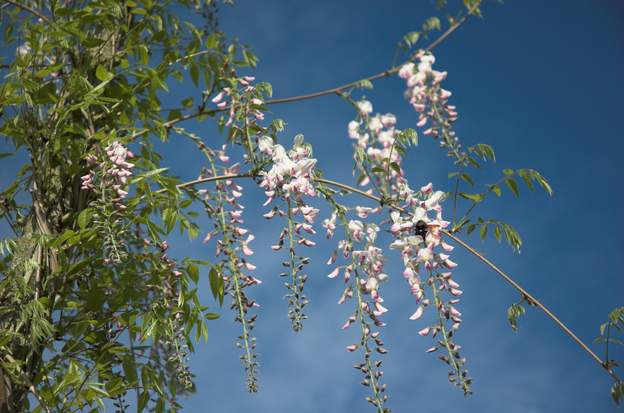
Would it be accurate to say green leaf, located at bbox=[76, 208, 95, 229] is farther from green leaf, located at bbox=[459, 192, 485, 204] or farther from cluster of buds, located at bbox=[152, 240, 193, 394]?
green leaf, located at bbox=[459, 192, 485, 204]

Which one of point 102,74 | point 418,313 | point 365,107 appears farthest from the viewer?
point 365,107

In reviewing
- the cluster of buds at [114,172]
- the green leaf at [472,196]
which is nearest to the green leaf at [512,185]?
the green leaf at [472,196]

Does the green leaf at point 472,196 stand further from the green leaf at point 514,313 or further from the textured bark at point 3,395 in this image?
the textured bark at point 3,395

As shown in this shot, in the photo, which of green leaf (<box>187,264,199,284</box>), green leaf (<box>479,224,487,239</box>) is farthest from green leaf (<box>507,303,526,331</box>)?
green leaf (<box>187,264,199,284</box>)

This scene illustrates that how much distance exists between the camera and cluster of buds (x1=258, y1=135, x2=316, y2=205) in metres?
1.95

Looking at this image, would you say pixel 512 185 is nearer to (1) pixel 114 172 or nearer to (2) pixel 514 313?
(2) pixel 514 313

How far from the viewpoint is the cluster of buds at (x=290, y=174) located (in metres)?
1.95

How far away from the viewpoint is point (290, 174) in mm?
1980

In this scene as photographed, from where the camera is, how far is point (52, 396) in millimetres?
2031

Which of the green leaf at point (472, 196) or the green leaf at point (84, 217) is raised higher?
the green leaf at point (472, 196)

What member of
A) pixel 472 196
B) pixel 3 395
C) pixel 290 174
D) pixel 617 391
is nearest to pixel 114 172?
pixel 290 174

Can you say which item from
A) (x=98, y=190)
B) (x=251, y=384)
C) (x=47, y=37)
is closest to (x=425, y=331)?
(x=251, y=384)

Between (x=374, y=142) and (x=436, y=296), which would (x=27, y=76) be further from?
(x=436, y=296)

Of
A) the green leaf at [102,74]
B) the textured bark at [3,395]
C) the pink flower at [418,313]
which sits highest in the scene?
the green leaf at [102,74]
